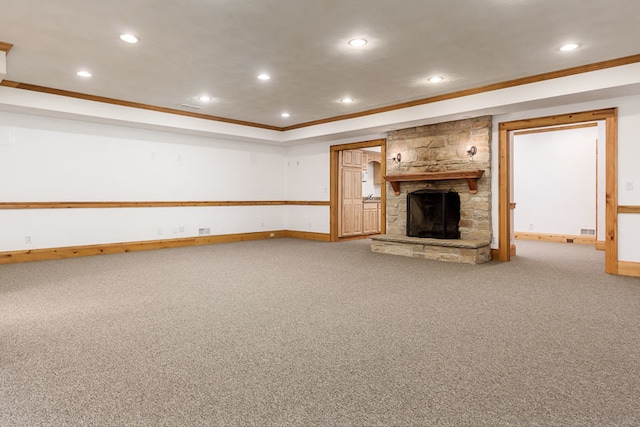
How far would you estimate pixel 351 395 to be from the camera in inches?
78.9

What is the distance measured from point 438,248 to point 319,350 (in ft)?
13.5

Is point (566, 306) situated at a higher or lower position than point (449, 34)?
lower

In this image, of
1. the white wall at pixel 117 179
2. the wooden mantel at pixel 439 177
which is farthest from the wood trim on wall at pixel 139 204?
the wooden mantel at pixel 439 177

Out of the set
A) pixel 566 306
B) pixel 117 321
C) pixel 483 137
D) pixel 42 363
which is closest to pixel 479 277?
pixel 566 306

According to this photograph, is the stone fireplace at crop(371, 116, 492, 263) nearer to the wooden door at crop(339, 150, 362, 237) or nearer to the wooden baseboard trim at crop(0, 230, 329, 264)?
the wooden door at crop(339, 150, 362, 237)

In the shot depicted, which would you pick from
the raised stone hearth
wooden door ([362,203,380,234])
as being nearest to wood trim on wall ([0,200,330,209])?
wooden door ([362,203,380,234])

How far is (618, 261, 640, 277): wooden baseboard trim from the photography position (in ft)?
16.7

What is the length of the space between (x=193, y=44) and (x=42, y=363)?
3286 millimetres

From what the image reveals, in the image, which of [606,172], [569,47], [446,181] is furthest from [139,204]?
[606,172]

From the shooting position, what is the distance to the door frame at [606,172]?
204 inches

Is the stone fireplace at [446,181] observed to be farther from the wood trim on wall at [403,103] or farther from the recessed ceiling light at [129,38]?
the recessed ceiling light at [129,38]

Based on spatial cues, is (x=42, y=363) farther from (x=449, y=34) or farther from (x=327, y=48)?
(x=449, y=34)

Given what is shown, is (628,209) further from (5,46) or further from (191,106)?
(5,46)

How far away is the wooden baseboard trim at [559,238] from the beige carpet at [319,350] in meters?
3.92
